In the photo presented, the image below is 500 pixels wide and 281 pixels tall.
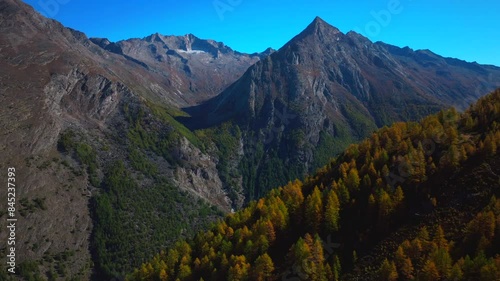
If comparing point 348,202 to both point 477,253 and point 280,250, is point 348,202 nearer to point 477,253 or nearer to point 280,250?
point 280,250

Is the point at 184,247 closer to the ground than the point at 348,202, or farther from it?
closer to the ground

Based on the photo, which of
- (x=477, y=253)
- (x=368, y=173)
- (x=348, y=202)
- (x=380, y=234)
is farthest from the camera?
(x=368, y=173)

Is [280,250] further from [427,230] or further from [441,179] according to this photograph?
[441,179]

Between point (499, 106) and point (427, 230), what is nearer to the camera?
point (427, 230)

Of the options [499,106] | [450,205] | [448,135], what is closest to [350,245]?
[450,205]

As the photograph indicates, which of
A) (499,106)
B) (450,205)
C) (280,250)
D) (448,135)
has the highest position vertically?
(499,106)

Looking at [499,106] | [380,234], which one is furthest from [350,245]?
[499,106]

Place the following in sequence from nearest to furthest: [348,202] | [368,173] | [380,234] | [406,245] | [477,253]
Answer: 1. [477,253]
2. [406,245]
3. [380,234]
4. [348,202]
5. [368,173]
